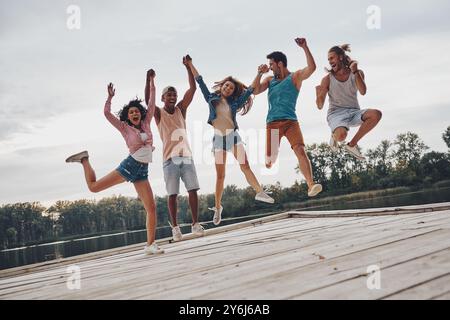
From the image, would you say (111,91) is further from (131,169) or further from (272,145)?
(272,145)

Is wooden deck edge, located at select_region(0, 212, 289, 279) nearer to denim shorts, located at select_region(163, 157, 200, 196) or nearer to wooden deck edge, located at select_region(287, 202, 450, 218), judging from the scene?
denim shorts, located at select_region(163, 157, 200, 196)

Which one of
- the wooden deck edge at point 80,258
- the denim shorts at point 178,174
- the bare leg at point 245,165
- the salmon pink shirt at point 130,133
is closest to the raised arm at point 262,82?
the bare leg at point 245,165

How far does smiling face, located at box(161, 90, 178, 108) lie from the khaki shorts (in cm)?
135

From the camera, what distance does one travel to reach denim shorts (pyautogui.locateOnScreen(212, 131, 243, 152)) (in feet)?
17.8

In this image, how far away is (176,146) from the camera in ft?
17.7

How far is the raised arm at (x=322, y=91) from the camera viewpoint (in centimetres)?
525

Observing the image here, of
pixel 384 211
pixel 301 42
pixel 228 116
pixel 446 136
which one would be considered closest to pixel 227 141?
pixel 228 116

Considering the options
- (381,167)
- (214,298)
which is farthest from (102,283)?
(381,167)

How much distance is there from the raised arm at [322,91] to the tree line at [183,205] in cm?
4505

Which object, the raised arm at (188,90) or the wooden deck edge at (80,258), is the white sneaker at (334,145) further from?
the wooden deck edge at (80,258)

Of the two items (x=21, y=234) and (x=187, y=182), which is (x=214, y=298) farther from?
(x=21, y=234)

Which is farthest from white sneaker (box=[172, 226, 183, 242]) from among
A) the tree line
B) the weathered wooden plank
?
the tree line

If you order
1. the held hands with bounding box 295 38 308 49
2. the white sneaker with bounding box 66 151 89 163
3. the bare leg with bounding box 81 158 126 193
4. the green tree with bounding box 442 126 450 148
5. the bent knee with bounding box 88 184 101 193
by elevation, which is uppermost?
the green tree with bounding box 442 126 450 148
